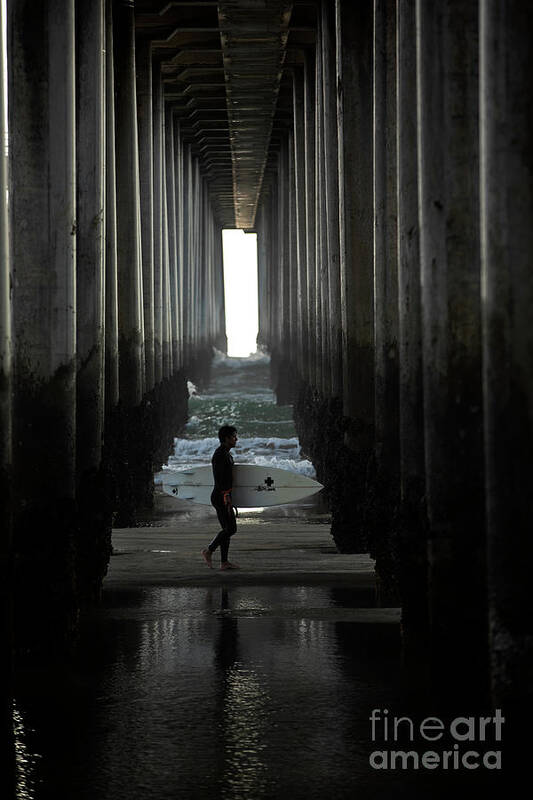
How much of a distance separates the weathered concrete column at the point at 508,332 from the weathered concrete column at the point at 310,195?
19.6m

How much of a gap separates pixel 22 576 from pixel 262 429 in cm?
2368

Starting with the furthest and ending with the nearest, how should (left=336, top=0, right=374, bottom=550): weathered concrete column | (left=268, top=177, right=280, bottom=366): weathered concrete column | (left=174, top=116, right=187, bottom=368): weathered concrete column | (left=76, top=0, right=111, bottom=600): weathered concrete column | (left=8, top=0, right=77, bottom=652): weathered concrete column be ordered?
(left=268, top=177, right=280, bottom=366): weathered concrete column → (left=174, top=116, right=187, bottom=368): weathered concrete column → (left=336, top=0, right=374, bottom=550): weathered concrete column → (left=76, top=0, right=111, bottom=600): weathered concrete column → (left=8, top=0, right=77, bottom=652): weathered concrete column

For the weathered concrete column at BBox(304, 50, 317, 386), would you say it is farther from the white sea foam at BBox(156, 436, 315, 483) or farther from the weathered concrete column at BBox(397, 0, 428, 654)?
the weathered concrete column at BBox(397, 0, 428, 654)

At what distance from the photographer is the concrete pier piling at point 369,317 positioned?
5770 millimetres

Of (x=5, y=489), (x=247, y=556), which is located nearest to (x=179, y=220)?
(x=247, y=556)

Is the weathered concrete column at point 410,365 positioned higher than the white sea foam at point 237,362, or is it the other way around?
the weathered concrete column at point 410,365

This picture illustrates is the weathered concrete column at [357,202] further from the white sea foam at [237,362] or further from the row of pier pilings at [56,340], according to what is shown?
the white sea foam at [237,362]

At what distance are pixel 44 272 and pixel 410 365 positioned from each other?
274 centimetres

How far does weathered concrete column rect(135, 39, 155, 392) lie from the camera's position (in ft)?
80.3

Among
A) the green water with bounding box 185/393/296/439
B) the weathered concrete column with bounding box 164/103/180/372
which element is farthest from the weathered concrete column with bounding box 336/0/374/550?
the weathered concrete column with bounding box 164/103/180/372

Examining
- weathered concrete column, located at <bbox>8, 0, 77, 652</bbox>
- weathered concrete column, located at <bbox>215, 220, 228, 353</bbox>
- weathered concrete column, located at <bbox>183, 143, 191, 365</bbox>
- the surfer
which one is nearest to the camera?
weathered concrete column, located at <bbox>8, 0, 77, 652</bbox>

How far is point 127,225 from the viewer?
20.4 meters

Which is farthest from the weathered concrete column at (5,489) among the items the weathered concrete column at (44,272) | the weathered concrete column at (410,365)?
the weathered concrete column at (410,365)

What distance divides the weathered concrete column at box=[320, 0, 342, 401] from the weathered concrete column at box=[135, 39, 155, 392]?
5.10 meters
